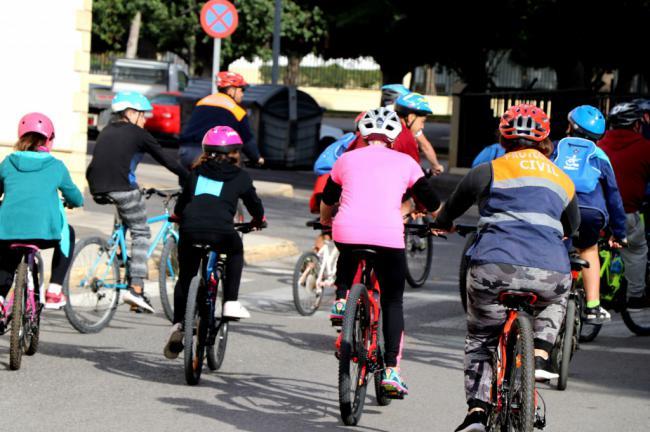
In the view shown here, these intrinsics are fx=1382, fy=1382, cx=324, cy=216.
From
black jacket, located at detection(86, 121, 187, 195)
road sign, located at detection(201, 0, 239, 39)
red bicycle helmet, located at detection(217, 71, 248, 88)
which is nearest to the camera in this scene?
black jacket, located at detection(86, 121, 187, 195)

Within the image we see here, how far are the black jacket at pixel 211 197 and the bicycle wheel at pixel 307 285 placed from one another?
9.56 feet

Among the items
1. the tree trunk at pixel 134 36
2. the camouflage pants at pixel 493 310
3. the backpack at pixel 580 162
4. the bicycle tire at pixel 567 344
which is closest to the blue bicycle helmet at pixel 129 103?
the backpack at pixel 580 162

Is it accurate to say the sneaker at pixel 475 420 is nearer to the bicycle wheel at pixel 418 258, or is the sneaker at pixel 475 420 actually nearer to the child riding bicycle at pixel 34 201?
the child riding bicycle at pixel 34 201

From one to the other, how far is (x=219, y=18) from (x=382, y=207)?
500 inches

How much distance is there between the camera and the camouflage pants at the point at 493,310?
6344 millimetres

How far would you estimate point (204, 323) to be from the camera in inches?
335

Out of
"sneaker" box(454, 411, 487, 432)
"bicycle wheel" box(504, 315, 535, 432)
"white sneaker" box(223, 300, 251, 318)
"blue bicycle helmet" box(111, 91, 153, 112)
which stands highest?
"blue bicycle helmet" box(111, 91, 153, 112)

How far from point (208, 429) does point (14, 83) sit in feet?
35.4

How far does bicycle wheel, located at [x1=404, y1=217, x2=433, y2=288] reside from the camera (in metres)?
13.7

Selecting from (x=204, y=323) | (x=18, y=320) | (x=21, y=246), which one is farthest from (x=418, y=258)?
(x=18, y=320)

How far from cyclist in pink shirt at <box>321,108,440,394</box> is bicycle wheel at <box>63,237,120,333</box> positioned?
2.85 m

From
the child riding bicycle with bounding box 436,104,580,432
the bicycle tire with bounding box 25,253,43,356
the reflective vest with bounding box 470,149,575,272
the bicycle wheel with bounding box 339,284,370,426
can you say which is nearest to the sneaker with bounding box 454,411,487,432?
the child riding bicycle with bounding box 436,104,580,432

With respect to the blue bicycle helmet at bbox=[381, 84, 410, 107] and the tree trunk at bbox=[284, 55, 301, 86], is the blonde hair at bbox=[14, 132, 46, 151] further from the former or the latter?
the tree trunk at bbox=[284, 55, 301, 86]

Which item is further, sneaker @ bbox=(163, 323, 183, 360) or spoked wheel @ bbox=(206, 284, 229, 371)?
spoked wheel @ bbox=(206, 284, 229, 371)
